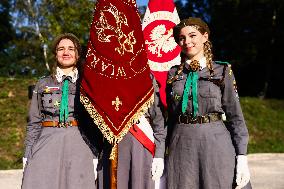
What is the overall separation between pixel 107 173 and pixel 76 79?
2.80 ft

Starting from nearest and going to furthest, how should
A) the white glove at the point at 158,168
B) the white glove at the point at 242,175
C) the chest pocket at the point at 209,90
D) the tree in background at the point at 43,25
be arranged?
the white glove at the point at 242,175 < the chest pocket at the point at 209,90 < the white glove at the point at 158,168 < the tree in background at the point at 43,25

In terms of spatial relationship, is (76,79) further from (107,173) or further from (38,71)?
(38,71)

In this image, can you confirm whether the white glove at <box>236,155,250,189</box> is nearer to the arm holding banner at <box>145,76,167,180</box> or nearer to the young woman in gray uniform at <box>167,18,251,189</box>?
the young woman in gray uniform at <box>167,18,251,189</box>

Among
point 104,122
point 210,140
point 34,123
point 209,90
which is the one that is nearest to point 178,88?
point 209,90

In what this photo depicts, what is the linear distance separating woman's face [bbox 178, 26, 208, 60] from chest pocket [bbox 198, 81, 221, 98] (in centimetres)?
23

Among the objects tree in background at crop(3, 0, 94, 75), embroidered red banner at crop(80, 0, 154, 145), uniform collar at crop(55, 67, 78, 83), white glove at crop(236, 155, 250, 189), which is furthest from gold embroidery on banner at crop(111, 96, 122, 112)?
tree in background at crop(3, 0, 94, 75)

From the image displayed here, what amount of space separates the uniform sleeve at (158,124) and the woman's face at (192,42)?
524mm

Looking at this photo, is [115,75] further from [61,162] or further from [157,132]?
[61,162]

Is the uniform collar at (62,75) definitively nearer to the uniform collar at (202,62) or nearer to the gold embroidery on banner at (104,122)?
the gold embroidery on banner at (104,122)

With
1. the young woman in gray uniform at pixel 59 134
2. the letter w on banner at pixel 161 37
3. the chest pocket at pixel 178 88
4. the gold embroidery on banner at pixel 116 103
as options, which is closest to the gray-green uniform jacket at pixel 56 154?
the young woman in gray uniform at pixel 59 134

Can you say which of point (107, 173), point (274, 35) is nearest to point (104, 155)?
point (107, 173)

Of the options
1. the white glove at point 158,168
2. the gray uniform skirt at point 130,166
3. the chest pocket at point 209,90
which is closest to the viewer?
the chest pocket at point 209,90

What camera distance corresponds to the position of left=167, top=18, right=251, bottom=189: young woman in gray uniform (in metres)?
2.97

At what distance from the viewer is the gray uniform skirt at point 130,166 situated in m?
3.51
